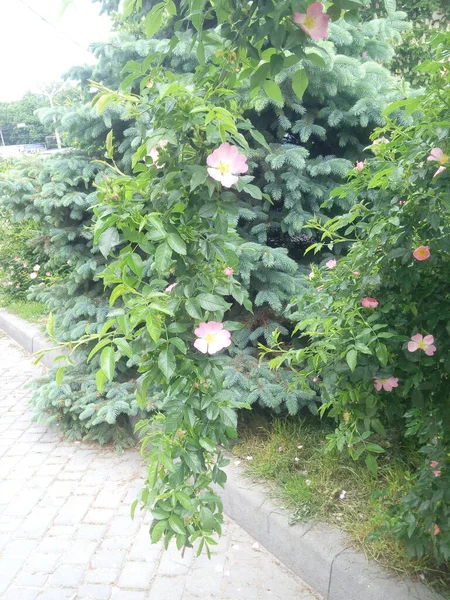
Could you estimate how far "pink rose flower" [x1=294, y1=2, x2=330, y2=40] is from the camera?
1067 mm

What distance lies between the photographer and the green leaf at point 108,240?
123cm

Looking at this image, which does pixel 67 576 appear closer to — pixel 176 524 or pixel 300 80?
pixel 176 524

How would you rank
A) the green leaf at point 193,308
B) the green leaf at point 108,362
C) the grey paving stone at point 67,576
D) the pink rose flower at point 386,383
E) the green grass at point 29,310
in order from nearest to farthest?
the green leaf at point 108,362, the green leaf at point 193,308, the pink rose flower at point 386,383, the grey paving stone at point 67,576, the green grass at point 29,310

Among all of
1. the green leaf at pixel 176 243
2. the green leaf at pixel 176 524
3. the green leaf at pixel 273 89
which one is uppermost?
the green leaf at pixel 273 89

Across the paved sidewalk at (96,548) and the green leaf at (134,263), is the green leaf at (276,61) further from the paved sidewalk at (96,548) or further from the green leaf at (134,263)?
the paved sidewalk at (96,548)

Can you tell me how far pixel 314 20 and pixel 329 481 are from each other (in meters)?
2.15

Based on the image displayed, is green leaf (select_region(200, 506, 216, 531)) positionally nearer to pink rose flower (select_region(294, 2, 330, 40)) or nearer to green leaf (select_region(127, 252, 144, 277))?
green leaf (select_region(127, 252, 144, 277))

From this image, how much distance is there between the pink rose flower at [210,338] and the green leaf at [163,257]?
20cm

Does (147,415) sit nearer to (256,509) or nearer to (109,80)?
(256,509)


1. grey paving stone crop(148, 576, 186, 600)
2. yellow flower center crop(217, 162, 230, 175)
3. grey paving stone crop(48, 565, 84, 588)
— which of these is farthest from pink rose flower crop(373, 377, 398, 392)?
grey paving stone crop(48, 565, 84, 588)

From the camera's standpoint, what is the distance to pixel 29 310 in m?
6.43

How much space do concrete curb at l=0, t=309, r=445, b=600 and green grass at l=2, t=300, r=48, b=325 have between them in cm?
391

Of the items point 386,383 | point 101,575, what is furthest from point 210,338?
point 101,575

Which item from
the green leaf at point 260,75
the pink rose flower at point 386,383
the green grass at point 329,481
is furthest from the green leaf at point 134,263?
the green grass at point 329,481
